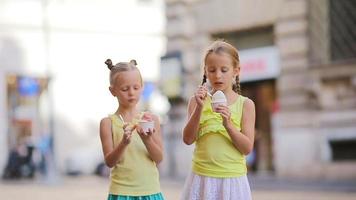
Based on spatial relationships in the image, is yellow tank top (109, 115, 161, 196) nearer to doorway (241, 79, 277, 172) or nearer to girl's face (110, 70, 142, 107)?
girl's face (110, 70, 142, 107)

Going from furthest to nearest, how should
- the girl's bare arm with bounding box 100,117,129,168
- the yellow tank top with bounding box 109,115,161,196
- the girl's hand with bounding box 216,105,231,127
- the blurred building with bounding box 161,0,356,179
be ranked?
the blurred building with bounding box 161,0,356,179 → the yellow tank top with bounding box 109,115,161,196 → the girl's bare arm with bounding box 100,117,129,168 → the girl's hand with bounding box 216,105,231,127


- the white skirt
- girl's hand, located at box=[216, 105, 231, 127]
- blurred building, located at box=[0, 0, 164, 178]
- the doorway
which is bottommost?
the white skirt

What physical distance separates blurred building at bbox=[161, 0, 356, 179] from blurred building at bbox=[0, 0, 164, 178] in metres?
10.3

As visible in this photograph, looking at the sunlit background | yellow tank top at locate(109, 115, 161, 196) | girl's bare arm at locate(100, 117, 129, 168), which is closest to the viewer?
girl's bare arm at locate(100, 117, 129, 168)

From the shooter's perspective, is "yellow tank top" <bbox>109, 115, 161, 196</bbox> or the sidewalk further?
the sidewalk

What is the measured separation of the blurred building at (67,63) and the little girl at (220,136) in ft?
79.9

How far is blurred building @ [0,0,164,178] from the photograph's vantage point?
98.3ft

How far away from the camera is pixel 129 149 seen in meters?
3.97

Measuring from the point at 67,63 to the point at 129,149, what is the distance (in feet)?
92.5

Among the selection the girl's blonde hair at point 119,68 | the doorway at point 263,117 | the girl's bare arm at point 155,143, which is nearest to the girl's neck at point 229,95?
the girl's bare arm at point 155,143

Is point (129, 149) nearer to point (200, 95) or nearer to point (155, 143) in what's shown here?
point (155, 143)

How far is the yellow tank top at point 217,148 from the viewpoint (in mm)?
3953

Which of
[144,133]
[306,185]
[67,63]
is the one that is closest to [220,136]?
[144,133]

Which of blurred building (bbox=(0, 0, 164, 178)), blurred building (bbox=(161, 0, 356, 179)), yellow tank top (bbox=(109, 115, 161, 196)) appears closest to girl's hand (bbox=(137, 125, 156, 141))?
yellow tank top (bbox=(109, 115, 161, 196))
